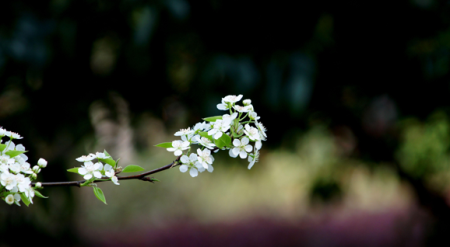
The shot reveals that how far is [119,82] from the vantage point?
98.3 inches

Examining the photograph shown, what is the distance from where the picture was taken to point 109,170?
0.61 metres

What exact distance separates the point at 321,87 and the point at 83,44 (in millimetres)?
1548

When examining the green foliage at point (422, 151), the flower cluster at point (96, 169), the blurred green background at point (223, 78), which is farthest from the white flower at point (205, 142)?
the green foliage at point (422, 151)

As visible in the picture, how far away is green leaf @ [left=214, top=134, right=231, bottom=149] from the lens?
1.98 ft

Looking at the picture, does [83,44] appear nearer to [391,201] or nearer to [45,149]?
[45,149]

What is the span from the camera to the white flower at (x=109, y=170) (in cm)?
58

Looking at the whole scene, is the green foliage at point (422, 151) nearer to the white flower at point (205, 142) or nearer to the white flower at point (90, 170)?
the white flower at point (205, 142)

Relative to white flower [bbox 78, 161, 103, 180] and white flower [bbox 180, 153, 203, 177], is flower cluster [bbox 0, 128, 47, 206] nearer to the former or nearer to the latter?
white flower [bbox 78, 161, 103, 180]

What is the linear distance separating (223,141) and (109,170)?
0.63 ft

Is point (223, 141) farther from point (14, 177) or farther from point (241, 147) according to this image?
point (14, 177)

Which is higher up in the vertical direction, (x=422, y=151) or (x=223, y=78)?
(x=422, y=151)

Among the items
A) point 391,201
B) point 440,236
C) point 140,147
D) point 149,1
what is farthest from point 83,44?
point 391,201

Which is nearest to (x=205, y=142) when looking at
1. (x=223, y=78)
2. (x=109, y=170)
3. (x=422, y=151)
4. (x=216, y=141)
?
(x=216, y=141)

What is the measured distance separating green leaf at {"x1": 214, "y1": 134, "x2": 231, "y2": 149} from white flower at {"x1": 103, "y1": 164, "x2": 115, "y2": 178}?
0.17 meters
